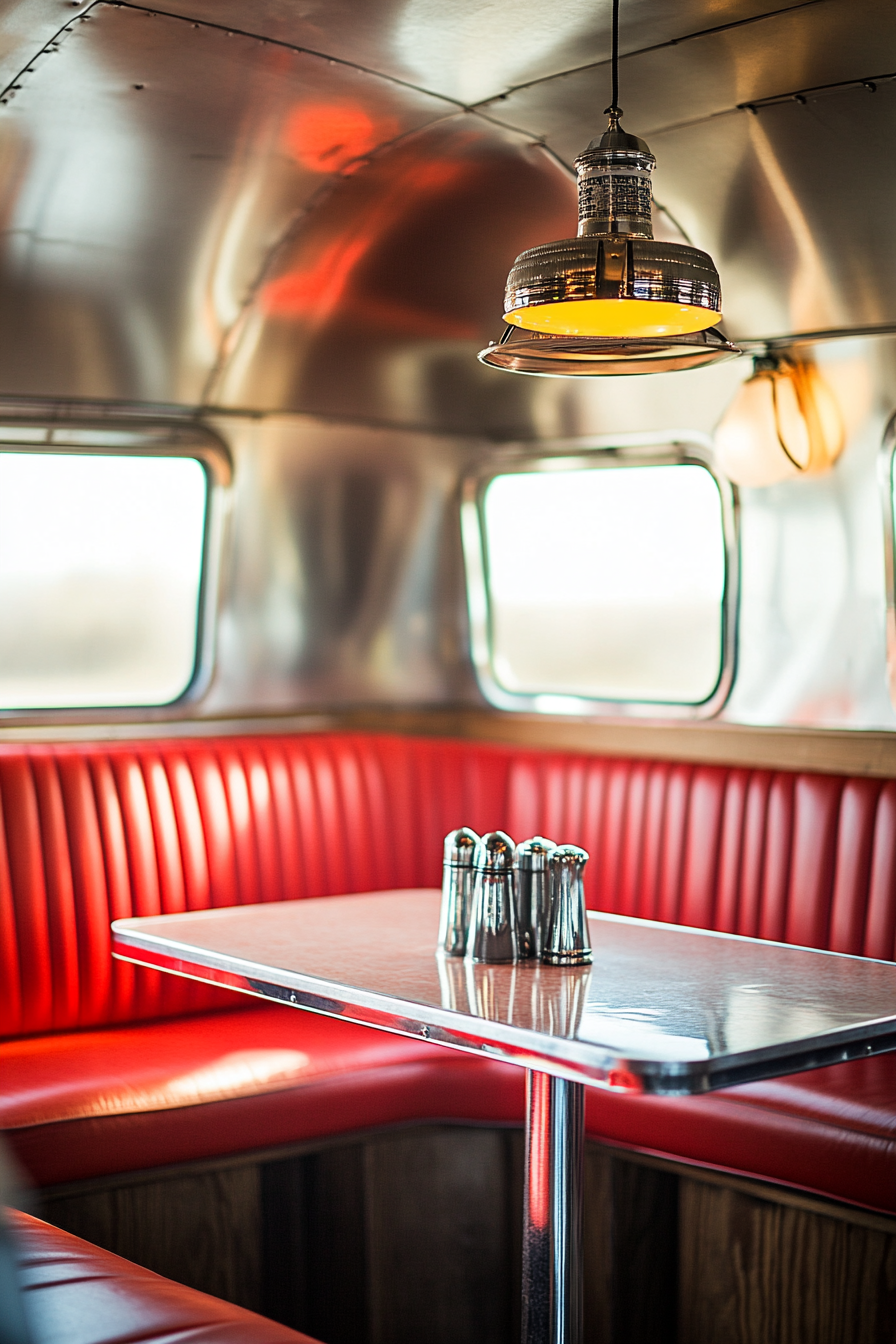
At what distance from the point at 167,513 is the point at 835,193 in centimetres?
227

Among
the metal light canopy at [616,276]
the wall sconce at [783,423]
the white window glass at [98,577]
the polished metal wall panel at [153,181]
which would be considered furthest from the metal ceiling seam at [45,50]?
the wall sconce at [783,423]

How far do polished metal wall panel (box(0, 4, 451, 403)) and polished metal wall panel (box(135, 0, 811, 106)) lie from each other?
92 mm

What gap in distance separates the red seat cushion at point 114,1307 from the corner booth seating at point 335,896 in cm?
90

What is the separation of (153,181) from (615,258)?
5.75 ft

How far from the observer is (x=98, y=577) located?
15.4ft

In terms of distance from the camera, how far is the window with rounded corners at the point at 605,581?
188 inches

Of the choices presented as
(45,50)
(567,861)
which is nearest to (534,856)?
(567,861)

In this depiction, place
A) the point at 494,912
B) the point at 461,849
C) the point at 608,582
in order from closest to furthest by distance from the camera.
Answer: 1. the point at 494,912
2. the point at 461,849
3. the point at 608,582

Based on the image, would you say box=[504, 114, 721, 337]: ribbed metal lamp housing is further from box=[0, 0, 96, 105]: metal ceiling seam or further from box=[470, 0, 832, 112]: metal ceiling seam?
box=[0, 0, 96, 105]: metal ceiling seam

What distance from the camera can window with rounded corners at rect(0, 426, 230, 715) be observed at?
4512 millimetres

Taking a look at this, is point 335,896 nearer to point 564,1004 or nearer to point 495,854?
point 495,854

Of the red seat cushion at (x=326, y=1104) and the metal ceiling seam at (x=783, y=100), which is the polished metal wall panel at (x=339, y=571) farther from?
the metal ceiling seam at (x=783, y=100)

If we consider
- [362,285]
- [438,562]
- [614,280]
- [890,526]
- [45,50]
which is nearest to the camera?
[614,280]

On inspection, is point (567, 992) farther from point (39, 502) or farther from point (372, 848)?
point (39, 502)
